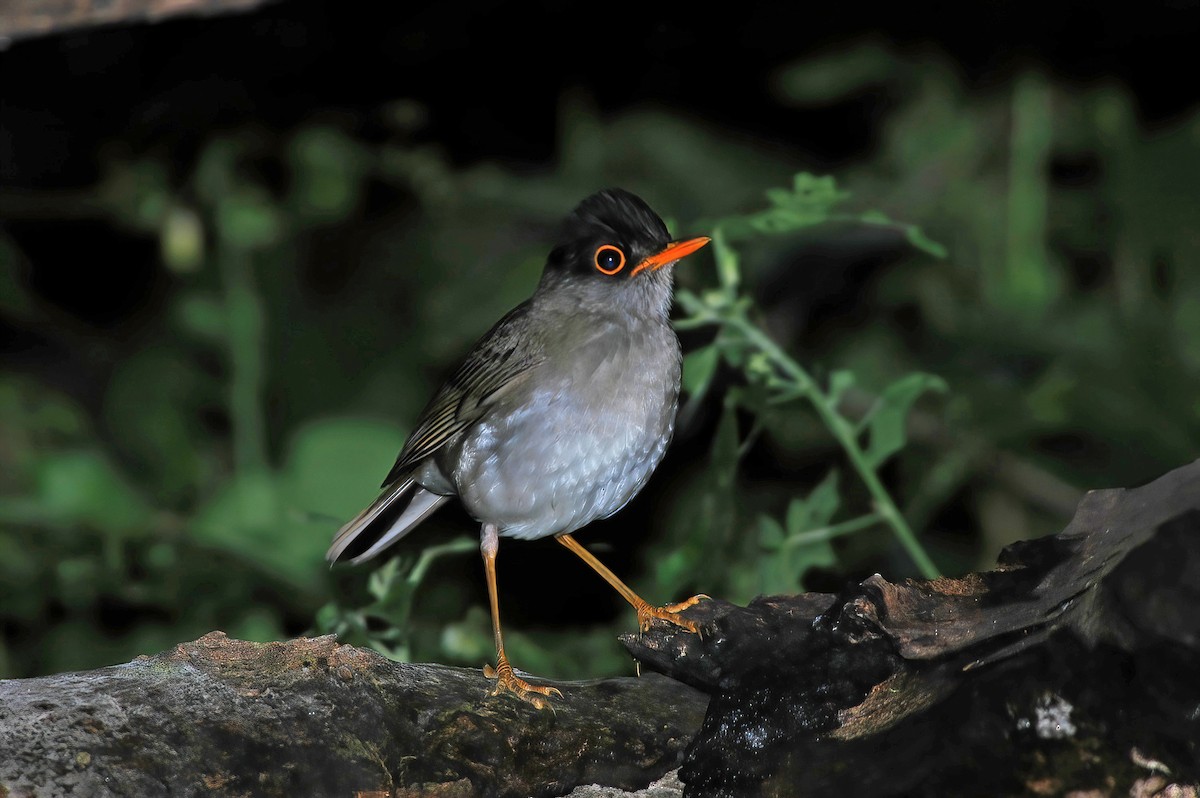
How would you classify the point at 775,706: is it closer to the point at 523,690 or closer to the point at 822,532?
the point at 523,690

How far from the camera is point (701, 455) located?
538cm

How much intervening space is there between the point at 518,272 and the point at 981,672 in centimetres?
320

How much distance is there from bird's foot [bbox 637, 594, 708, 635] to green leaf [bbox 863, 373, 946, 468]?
706 millimetres

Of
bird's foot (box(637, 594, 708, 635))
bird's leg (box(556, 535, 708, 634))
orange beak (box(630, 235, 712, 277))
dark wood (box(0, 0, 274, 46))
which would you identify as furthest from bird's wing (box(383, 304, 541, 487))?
dark wood (box(0, 0, 274, 46))

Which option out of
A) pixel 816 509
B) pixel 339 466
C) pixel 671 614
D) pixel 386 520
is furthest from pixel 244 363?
pixel 671 614

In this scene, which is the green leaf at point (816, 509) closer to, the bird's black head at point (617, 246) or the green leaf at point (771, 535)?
the green leaf at point (771, 535)

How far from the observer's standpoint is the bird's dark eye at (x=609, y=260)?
11.8ft

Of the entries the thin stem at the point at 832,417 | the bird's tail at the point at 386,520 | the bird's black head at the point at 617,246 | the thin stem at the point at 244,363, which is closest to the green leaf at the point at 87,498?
the thin stem at the point at 244,363

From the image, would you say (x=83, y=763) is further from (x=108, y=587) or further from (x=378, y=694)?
(x=108, y=587)

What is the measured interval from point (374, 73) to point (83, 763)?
4.52m

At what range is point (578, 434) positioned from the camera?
133 inches

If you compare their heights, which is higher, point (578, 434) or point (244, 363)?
point (244, 363)

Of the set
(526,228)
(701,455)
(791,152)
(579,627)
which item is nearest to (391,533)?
(579,627)

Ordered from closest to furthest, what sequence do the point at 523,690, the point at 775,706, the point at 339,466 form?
the point at 775,706 → the point at 523,690 → the point at 339,466
